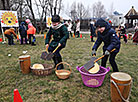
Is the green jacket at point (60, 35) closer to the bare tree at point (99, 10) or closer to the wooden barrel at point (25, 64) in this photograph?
the wooden barrel at point (25, 64)

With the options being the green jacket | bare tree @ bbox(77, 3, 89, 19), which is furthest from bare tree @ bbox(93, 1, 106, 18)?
the green jacket

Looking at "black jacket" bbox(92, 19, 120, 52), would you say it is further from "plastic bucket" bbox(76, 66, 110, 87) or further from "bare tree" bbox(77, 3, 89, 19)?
"bare tree" bbox(77, 3, 89, 19)

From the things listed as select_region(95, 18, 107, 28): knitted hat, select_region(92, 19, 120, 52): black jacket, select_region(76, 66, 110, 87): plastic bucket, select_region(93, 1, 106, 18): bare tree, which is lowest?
select_region(76, 66, 110, 87): plastic bucket

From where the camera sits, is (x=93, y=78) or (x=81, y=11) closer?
(x=93, y=78)

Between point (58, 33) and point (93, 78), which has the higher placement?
point (58, 33)

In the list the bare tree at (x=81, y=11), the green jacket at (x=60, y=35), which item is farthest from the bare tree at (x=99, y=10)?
the green jacket at (x=60, y=35)

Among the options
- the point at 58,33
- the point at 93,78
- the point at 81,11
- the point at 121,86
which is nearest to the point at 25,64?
the point at 58,33

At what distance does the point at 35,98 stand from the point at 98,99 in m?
1.37

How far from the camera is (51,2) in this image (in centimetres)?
2041

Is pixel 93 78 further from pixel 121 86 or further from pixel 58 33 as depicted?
pixel 58 33

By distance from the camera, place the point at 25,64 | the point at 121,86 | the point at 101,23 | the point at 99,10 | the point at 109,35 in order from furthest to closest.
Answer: the point at 99,10 < the point at 25,64 < the point at 109,35 < the point at 101,23 < the point at 121,86

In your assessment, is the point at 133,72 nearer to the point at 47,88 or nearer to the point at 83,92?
the point at 83,92

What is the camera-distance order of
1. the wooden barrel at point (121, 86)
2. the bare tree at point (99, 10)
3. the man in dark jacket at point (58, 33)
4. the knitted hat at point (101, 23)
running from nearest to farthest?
the wooden barrel at point (121, 86), the knitted hat at point (101, 23), the man in dark jacket at point (58, 33), the bare tree at point (99, 10)

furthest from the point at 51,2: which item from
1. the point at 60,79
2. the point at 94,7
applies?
the point at 94,7
